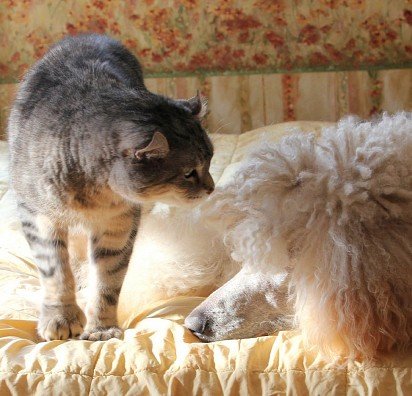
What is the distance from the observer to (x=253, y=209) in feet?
4.41

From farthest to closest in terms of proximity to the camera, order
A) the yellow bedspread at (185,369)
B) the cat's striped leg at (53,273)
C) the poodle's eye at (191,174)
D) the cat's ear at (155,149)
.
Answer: the cat's striped leg at (53,273) → the poodle's eye at (191,174) → the cat's ear at (155,149) → the yellow bedspread at (185,369)

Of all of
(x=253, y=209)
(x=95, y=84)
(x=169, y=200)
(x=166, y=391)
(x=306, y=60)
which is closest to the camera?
(x=166, y=391)

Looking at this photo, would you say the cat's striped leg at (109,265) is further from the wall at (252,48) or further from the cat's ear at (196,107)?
the wall at (252,48)

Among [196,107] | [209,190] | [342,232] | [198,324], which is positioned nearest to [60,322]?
[198,324]

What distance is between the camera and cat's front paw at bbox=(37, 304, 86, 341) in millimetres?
1509

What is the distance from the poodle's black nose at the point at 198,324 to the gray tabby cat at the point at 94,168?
21cm

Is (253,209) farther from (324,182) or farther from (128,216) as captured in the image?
(128,216)

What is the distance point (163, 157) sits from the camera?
1386 millimetres

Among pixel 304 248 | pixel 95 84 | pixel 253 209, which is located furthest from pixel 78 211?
pixel 304 248

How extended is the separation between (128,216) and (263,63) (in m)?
1.62

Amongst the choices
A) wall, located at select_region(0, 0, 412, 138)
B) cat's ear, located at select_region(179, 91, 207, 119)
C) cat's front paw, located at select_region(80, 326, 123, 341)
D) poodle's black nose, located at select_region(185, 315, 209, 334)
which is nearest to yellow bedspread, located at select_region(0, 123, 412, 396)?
poodle's black nose, located at select_region(185, 315, 209, 334)

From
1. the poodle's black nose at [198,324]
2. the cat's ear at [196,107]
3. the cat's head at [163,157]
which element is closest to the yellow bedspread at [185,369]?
the poodle's black nose at [198,324]

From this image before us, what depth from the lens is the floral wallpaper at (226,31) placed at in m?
2.93

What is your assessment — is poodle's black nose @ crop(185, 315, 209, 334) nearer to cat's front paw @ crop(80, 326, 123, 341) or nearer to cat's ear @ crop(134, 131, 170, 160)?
cat's front paw @ crop(80, 326, 123, 341)
